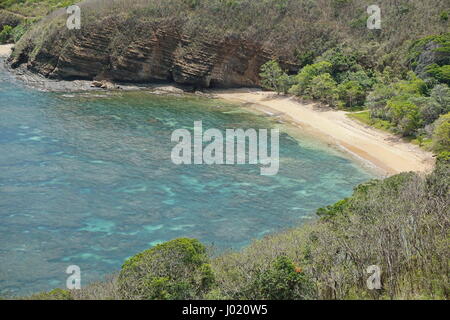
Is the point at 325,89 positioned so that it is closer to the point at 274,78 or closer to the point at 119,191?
the point at 274,78

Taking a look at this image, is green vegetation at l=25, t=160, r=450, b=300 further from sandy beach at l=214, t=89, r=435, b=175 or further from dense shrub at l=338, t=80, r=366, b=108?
dense shrub at l=338, t=80, r=366, b=108

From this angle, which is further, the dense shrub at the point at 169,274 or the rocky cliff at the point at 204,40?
the rocky cliff at the point at 204,40

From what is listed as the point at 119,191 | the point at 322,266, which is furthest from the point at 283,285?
the point at 119,191

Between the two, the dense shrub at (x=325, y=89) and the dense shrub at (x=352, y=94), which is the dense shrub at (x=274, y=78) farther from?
the dense shrub at (x=352, y=94)

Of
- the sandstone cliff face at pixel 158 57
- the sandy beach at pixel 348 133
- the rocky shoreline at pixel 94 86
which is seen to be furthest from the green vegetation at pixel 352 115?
the rocky shoreline at pixel 94 86

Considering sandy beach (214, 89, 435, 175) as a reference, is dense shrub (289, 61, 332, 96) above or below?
above

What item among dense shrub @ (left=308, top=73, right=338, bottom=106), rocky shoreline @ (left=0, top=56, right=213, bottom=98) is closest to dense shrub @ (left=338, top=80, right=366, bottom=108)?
dense shrub @ (left=308, top=73, right=338, bottom=106)
